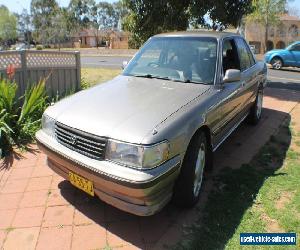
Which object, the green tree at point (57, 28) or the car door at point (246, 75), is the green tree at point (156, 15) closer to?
the car door at point (246, 75)

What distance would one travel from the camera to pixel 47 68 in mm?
7645

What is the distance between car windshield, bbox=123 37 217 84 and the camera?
4.48m

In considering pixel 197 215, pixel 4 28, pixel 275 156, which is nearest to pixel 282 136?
pixel 275 156

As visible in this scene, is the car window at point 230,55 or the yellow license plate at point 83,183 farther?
the car window at point 230,55

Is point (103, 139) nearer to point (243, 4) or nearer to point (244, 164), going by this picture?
point (244, 164)

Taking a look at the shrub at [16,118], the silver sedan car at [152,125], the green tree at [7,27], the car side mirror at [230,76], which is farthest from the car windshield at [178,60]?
the green tree at [7,27]

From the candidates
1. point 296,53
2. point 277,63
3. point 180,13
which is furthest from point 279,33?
point 180,13

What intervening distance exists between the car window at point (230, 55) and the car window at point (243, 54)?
0.21 meters

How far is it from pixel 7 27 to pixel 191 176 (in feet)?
295

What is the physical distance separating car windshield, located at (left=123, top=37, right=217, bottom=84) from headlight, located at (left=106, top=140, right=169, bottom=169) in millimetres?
1551

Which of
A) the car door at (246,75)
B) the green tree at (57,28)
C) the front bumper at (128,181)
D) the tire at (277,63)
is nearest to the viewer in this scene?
the front bumper at (128,181)

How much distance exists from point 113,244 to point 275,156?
310 centimetres

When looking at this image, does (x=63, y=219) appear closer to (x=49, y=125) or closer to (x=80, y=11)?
(x=49, y=125)

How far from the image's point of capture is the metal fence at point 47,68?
685cm
